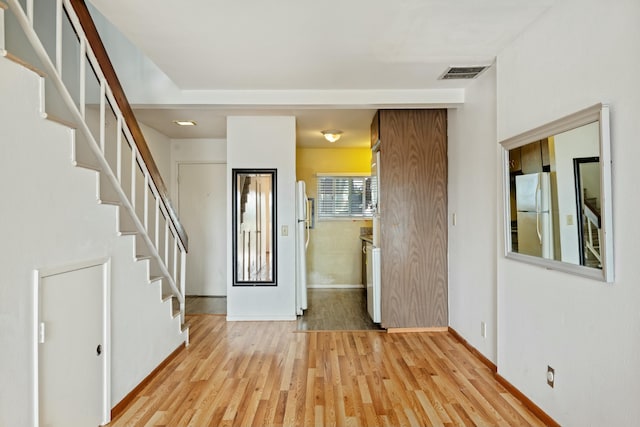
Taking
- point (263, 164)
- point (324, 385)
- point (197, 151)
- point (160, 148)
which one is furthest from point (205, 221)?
point (324, 385)

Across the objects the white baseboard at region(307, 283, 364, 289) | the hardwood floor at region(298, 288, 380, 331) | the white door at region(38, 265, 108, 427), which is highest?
the white door at region(38, 265, 108, 427)

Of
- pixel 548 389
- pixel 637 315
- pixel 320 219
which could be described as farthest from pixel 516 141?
pixel 320 219

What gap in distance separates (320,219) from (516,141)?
4157mm

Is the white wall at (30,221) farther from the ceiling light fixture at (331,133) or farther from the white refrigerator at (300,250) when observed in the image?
the ceiling light fixture at (331,133)

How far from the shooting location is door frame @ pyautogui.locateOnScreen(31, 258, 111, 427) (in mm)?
1589

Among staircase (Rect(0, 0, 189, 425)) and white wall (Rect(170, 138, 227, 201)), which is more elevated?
white wall (Rect(170, 138, 227, 201))

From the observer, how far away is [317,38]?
96.9 inches

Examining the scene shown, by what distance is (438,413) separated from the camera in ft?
7.54

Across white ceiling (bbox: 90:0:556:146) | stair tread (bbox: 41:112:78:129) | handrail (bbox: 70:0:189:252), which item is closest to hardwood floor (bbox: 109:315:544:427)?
handrail (bbox: 70:0:189:252)

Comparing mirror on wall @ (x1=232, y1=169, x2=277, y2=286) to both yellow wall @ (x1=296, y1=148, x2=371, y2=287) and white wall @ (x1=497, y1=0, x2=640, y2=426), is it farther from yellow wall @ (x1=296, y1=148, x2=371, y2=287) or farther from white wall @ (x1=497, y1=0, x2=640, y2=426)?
white wall @ (x1=497, y1=0, x2=640, y2=426)

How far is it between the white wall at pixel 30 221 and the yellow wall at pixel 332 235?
13.8 feet

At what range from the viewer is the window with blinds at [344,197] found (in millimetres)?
6352

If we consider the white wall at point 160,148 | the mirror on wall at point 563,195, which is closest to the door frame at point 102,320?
the mirror on wall at point 563,195

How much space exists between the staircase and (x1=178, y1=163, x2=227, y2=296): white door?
229cm
